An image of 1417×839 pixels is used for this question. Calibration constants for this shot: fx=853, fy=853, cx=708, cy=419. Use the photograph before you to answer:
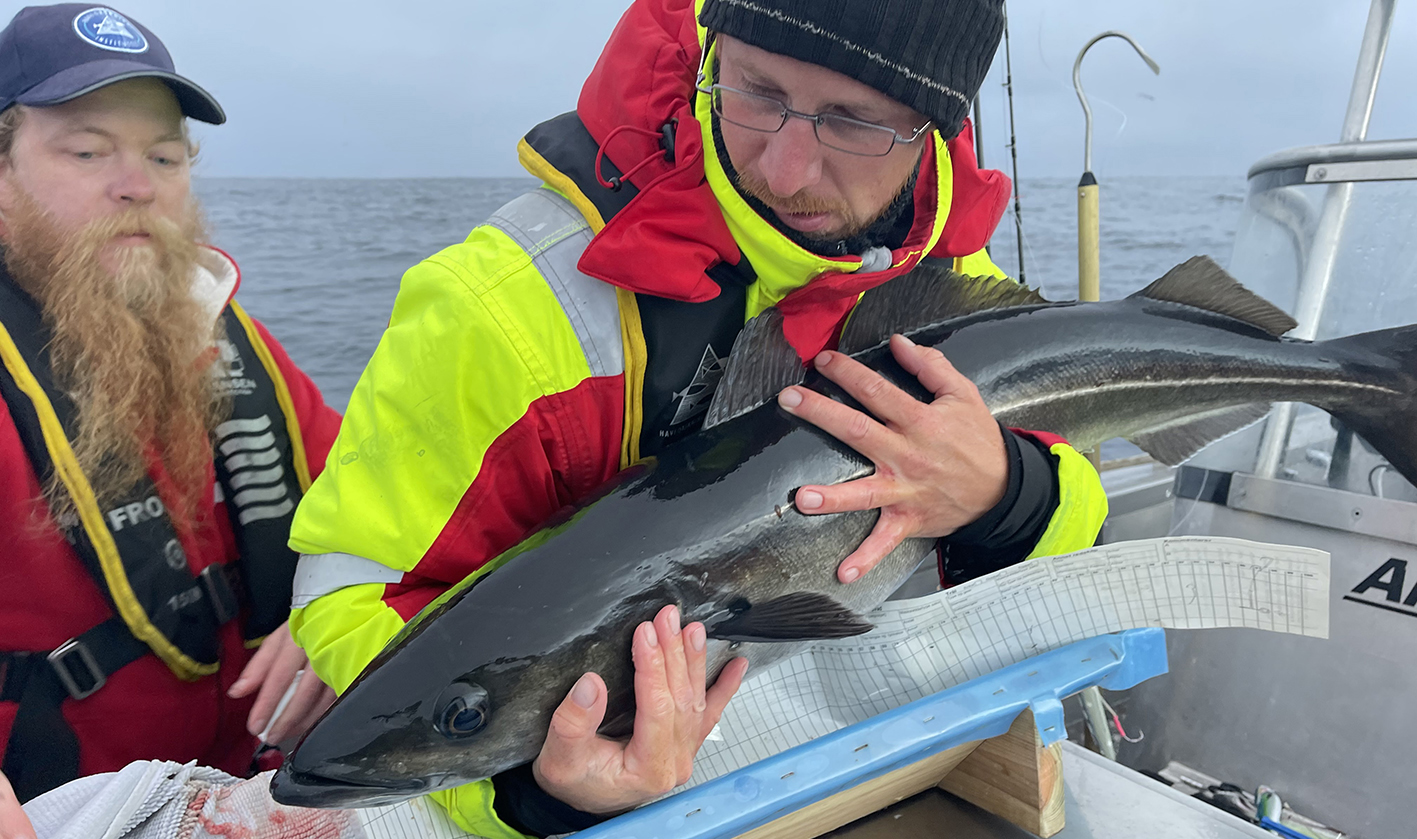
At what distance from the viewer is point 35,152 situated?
2514 mm

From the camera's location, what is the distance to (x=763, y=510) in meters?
1.64

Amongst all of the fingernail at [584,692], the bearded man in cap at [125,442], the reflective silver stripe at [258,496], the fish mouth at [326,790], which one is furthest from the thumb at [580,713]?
the reflective silver stripe at [258,496]

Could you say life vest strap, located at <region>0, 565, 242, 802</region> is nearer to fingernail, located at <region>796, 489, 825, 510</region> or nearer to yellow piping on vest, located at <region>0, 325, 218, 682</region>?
yellow piping on vest, located at <region>0, 325, 218, 682</region>

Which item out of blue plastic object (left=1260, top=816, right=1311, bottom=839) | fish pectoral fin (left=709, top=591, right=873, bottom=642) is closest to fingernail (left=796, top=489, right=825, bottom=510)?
fish pectoral fin (left=709, top=591, right=873, bottom=642)

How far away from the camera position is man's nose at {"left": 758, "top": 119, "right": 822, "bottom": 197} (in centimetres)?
154

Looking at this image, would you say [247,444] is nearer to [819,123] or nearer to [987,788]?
[819,123]

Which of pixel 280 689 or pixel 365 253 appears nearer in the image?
pixel 280 689

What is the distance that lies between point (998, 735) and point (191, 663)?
7.11 ft

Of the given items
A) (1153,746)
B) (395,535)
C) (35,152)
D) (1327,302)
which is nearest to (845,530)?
(395,535)

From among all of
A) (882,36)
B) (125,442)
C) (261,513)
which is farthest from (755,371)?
(125,442)

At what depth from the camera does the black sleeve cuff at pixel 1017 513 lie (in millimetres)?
1725

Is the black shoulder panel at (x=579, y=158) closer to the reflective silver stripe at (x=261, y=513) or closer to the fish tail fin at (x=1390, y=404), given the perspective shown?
the reflective silver stripe at (x=261, y=513)

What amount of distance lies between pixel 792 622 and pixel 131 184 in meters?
2.47

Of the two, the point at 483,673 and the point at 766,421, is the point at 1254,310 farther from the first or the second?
the point at 483,673
